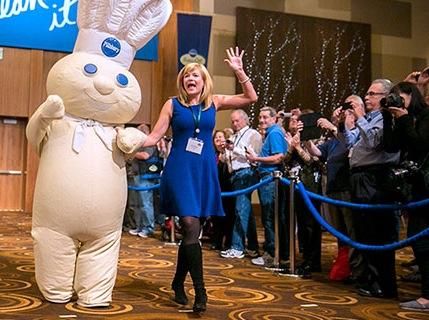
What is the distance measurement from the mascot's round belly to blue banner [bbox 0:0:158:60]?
7.36 m

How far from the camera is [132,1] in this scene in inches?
123

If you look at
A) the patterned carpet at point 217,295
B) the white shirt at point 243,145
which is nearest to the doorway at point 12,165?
the patterned carpet at point 217,295

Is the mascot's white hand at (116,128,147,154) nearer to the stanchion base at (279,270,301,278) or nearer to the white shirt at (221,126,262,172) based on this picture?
the stanchion base at (279,270,301,278)

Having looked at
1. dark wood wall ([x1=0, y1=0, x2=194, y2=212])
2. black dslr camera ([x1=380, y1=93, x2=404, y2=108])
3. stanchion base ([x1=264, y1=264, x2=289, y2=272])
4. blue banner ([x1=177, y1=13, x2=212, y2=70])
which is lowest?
stanchion base ([x1=264, y1=264, x2=289, y2=272])

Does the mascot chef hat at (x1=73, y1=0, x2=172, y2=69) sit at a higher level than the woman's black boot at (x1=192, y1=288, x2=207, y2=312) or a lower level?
higher

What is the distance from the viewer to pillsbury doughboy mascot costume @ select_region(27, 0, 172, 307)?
285cm

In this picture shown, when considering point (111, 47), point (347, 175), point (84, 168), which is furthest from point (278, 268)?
point (111, 47)

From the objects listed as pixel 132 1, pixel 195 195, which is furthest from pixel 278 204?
pixel 132 1

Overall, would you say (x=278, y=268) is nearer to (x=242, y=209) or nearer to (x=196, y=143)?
(x=242, y=209)

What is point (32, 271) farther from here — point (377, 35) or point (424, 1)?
point (424, 1)

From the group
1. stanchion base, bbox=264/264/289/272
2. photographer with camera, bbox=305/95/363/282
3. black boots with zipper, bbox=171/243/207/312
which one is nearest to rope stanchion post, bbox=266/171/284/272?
stanchion base, bbox=264/264/289/272

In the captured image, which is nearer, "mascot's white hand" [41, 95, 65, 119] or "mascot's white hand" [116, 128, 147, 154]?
"mascot's white hand" [41, 95, 65, 119]

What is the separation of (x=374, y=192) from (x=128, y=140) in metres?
1.57

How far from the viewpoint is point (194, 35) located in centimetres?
905
